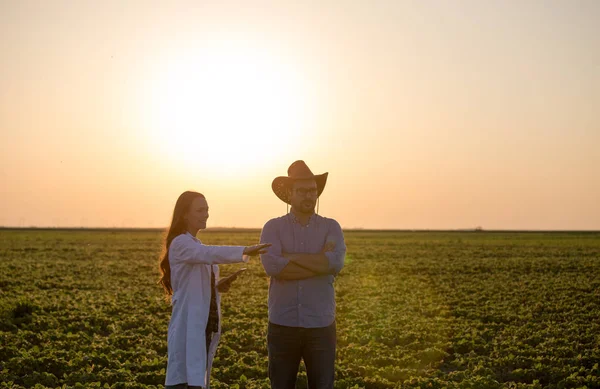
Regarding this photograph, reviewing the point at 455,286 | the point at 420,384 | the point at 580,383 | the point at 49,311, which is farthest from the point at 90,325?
the point at 455,286

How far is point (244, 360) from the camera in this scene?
12578 mm

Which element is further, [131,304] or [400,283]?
[400,283]

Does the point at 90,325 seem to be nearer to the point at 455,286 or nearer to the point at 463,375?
the point at 463,375

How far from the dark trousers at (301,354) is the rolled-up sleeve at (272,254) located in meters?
0.49

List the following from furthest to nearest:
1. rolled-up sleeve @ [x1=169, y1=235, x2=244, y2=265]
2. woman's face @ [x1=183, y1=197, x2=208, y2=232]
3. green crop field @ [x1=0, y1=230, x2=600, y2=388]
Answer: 1. green crop field @ [x1=0, y1=230, x2=600, y2=388]
2. woman's face @ [x1=183, y1=197, x2=208, y2=232]
3. rolled-up sleeve @ [x1=169, y1=235, x2=244, y2=265]

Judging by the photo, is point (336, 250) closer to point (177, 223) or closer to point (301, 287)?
point (301, 287)

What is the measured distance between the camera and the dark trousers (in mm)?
5566

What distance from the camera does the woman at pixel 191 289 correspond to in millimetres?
5219

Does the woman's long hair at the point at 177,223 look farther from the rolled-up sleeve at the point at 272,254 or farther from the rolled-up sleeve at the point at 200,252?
the rolled-up sleeve at the point at 272,254

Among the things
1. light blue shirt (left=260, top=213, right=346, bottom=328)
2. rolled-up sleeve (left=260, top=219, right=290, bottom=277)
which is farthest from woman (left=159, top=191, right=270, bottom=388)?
light blue shirt (left=260, top=213, right=346, bottom=328)

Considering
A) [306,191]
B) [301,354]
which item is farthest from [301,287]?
Answer: [306,191]

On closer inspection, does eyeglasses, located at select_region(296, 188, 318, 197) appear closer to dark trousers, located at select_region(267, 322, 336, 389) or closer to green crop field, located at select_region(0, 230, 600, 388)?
dark trousers, located at select_region(267, 322, 336, 389)

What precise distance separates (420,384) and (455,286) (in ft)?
59.3

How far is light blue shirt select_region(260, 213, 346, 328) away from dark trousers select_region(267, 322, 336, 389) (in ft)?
0.25
